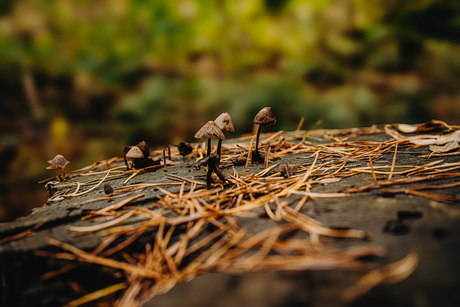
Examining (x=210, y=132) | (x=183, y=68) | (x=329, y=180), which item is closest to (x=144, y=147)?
(x=210, y=132)

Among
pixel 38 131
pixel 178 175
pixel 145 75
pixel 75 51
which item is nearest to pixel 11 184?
pixel 38 131

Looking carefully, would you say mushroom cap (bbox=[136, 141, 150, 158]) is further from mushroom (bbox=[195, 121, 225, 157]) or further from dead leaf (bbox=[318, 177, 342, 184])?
dead leaf (bbox=[318, 177, 342, 184])

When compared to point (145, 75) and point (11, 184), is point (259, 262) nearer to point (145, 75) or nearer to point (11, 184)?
point (145, 75)

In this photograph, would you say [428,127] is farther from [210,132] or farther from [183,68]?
[183,68]

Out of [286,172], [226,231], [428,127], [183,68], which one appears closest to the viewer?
[226,231]

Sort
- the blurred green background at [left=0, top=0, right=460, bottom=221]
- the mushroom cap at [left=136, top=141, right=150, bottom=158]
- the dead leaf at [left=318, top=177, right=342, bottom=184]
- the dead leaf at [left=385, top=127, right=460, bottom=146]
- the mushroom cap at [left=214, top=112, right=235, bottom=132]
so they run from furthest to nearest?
the blurred green background at [left=0, top=0, right=460, bottom=221] → the mushroom cap at [left=136, top=141, right=150, bottom=158] → the dead leaf at [left=385, top=127, right=460, bottom=146] → the mushroom cap at [left=214, top=112, right=235, bottom=132] → the dead leaf at [left=318, top=177, right=342, bottom=184]

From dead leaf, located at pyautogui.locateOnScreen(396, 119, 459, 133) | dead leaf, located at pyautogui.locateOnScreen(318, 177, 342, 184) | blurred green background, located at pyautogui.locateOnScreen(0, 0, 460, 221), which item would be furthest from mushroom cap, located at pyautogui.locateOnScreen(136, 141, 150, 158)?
dead leaf, located at pyautogui.locateOnScreen(396, 119, 459, 133)

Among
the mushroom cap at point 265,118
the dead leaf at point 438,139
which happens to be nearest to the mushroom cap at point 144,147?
the mushroom cap at point 265,118

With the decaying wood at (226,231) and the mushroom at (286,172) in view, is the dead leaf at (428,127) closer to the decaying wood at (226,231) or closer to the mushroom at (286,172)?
the decaying wood at (226,231)

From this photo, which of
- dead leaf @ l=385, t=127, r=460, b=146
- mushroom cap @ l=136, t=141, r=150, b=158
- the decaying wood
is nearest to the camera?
the decaying wood
